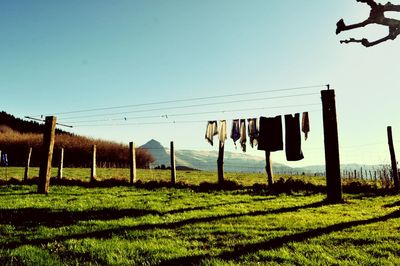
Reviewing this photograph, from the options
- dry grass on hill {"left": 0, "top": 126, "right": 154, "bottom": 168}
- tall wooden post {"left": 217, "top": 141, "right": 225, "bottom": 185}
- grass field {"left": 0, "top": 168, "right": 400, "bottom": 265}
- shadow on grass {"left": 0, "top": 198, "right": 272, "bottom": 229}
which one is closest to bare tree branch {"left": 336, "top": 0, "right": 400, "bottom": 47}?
grass field {"left": 0, "top": 168, "right": 400, "bottom": 265}

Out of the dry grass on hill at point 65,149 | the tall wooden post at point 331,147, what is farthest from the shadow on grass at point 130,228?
the dry grass on hill at point 65,149

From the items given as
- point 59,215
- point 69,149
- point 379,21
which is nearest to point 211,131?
point 59,215

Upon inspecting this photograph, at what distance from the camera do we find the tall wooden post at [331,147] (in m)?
14.6

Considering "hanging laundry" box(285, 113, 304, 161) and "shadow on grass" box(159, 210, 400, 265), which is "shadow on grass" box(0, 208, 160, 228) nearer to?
"shadow on grass" box(159, 210, 400, 265)

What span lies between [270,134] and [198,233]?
11698 mm

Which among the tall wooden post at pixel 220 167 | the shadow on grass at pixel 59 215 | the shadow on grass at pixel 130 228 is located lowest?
the shadow on grass at pixel 130 228

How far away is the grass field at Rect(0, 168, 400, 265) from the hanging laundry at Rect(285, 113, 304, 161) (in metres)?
4.54

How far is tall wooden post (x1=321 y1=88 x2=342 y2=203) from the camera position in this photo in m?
14.6

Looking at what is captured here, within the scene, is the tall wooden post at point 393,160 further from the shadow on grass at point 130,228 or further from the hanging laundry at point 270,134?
the shadow on grass at point 130,228

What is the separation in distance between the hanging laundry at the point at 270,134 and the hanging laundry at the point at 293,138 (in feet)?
1.50

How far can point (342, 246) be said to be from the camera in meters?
6.90

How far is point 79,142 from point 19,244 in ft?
202

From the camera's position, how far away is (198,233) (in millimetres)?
8383

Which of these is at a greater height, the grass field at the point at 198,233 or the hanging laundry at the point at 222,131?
the hanging laundry at the point at 222,131
